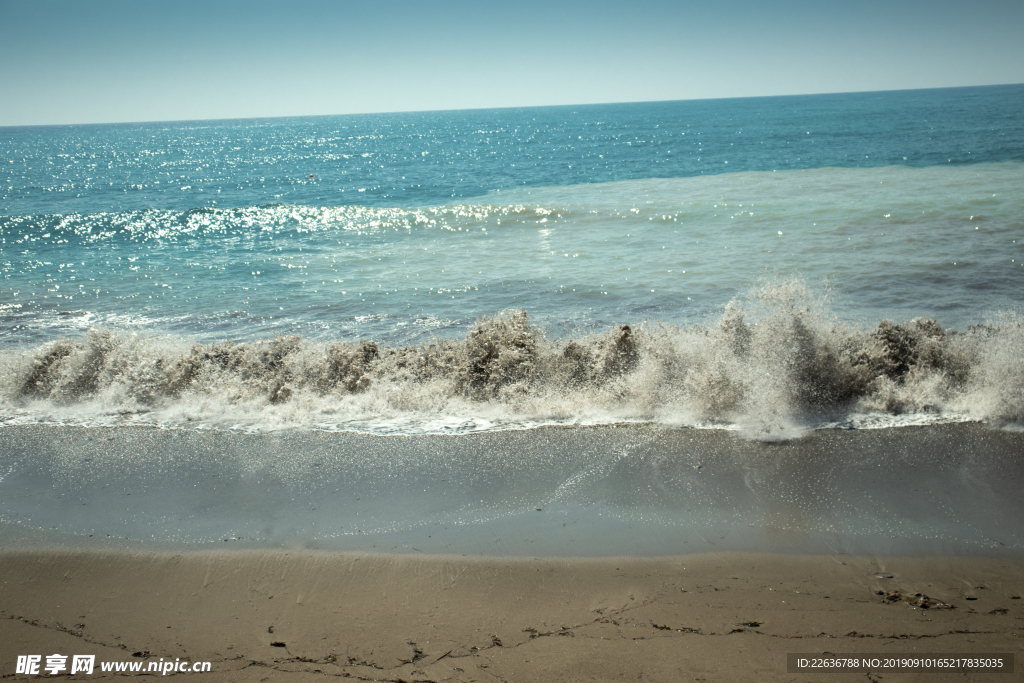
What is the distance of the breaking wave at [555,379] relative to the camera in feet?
18.5

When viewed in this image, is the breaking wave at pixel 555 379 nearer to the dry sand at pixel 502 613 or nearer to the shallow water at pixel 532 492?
the shallow water at pixel 532 492

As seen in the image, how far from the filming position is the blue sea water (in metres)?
5.91

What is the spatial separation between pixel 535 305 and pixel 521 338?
11.5ft

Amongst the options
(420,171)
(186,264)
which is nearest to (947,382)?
(186,264)

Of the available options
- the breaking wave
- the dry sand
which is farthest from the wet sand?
the breaking wave

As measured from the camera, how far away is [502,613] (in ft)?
11.0

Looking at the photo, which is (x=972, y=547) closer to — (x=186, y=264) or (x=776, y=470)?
(x=776, y=470)

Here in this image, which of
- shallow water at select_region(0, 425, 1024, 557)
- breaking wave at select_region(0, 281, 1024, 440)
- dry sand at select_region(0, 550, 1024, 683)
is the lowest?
dry sand at select_region(0, 550, 1024, 683)

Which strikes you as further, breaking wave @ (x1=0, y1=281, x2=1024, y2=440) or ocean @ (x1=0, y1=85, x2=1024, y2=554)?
breaking wave @ (x1=0, y1=281, x2=1024, y2=440)

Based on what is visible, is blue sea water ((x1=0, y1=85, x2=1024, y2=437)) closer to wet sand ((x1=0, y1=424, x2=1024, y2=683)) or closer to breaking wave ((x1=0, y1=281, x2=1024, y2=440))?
breaking wave ((x1=0, y1=281, x2=1024, y2=440))

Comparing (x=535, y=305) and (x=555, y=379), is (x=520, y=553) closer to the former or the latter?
(x=555, y=379)

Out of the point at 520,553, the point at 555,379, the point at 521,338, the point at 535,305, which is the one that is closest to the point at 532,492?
the point at 520,553

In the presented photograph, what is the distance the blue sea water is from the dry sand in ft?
6.48

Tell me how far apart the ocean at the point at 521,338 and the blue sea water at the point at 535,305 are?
5 cm
